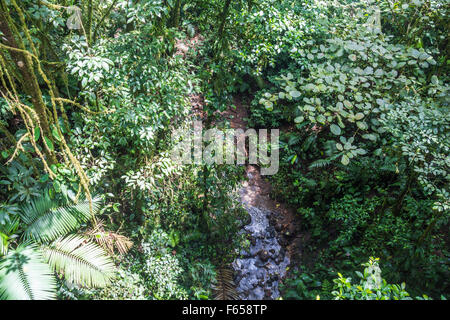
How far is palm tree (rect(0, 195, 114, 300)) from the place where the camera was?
3.00 metres

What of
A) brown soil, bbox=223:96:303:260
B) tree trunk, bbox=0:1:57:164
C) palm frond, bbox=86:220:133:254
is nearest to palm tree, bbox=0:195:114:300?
palm frond, bbox=86:220:133:254

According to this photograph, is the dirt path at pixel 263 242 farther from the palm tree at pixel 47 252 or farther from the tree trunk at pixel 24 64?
the tree trunk at pixel 24 64

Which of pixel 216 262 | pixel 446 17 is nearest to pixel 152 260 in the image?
pixel 216 262

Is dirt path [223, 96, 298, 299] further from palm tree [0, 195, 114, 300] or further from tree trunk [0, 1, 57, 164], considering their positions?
tree trunk [0, 1, 57, 164]

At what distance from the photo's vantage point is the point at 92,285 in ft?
11.3

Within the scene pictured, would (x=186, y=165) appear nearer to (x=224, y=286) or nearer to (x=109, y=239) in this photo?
(x=109, y=239)

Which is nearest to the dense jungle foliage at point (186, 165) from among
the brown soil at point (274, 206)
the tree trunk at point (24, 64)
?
the tree trunk at point (24, 64)

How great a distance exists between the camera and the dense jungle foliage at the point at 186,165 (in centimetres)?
303

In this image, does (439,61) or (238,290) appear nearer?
(238,290)

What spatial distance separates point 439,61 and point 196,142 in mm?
4463

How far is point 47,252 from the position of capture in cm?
337

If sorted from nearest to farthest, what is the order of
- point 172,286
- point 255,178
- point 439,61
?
point 172,286 < point 439,61 < point 255,178

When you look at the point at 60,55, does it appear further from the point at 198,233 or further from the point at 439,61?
the point at 439,61

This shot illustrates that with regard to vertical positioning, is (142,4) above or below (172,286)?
above
